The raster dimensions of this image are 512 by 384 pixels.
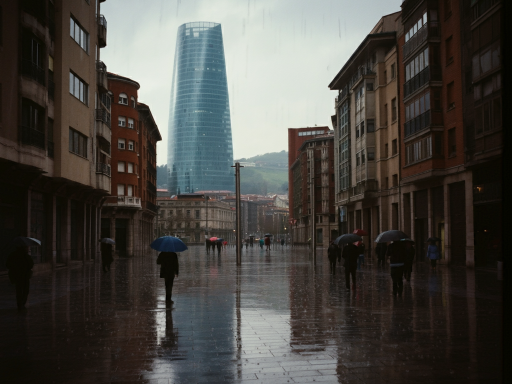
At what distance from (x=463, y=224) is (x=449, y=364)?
94.6ft

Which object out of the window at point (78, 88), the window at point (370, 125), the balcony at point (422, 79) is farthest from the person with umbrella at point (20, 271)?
the window at point (370, 125)

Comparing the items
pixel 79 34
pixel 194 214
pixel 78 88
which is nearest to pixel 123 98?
pixel 79 34

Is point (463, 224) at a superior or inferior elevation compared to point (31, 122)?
inferior

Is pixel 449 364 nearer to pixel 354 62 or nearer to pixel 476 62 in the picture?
pixel 476 62

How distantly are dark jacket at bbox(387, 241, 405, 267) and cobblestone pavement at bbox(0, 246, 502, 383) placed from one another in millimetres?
1035

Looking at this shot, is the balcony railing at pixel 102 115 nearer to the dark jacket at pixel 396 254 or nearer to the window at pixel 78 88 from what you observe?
the window at pixel 78 88

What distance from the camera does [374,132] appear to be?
5184 centimetres

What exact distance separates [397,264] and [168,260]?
265 inches

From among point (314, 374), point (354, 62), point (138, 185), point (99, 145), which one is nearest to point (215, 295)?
point (314, 374)

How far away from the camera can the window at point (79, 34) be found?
34.3 m

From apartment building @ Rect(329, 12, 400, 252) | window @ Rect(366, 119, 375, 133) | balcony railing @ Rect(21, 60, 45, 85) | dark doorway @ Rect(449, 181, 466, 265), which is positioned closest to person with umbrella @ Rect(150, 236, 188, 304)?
balcony railing @ Rect(21, 60, 45, 85)

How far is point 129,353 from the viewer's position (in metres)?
8.46

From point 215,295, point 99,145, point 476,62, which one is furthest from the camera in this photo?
point 99,145

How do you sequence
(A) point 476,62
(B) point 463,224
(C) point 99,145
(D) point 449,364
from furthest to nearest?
(C) point 99,145, (B) point 463,224, (A) point 476,62, (D) point 449,364
